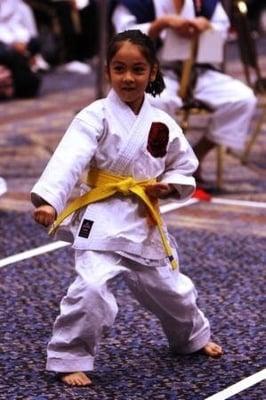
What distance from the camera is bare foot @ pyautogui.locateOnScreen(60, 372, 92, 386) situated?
4.73 m

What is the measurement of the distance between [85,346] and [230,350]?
28.1 inches

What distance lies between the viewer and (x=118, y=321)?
220 inches

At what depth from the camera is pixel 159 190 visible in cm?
484

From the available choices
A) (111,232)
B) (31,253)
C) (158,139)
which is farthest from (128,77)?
(31,253)

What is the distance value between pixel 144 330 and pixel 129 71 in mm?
1172

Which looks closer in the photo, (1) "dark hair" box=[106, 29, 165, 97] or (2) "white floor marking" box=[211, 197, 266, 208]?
(1) "dark hair" box=[106, 29, 165, 97]

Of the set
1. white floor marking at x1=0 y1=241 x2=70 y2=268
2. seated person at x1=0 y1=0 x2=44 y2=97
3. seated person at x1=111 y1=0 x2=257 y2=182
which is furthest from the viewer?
seated person at x1=0 y1=0 x2=44 y2=97

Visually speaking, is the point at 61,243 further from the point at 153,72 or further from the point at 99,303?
the point at 99,303

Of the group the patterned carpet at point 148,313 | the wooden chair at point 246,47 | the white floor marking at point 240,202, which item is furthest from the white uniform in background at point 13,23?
the white floor marking at point 240,202

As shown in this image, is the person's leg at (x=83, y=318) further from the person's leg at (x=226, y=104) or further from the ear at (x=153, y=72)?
the person's leg at (x=226, y=104)

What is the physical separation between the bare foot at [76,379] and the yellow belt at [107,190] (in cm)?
53

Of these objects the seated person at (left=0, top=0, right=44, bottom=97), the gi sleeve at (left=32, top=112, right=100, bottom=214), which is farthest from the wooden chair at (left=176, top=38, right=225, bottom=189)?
the seated person at (left=0, top=0, right=44, bottom=97)

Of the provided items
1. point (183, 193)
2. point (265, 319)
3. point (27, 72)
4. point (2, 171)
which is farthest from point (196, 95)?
point (27, 72)

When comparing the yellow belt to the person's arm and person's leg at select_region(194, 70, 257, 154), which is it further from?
person's leg at select_region(194, 70, 257, 154)
